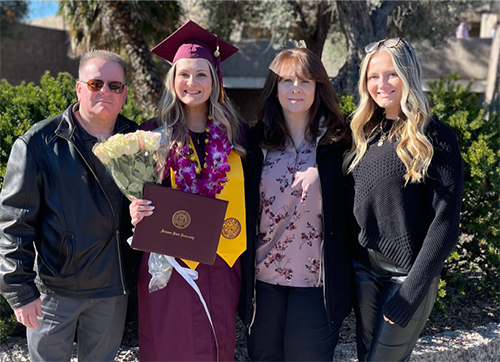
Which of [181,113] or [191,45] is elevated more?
[191,45]

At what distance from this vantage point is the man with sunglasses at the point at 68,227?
235cm

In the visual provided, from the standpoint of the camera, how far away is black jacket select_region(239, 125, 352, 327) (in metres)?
2.66

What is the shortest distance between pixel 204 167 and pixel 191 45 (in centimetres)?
75

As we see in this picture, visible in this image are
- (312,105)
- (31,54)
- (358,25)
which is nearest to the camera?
(312,105)

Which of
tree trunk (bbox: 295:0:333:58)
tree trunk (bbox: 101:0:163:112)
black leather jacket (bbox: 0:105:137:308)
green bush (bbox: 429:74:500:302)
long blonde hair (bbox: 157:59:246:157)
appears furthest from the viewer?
tree trunk (bbox: 295:0:333:58)

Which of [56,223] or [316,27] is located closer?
[56,223]

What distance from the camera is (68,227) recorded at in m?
2.42

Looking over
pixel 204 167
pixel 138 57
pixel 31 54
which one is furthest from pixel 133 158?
pixel 31 54

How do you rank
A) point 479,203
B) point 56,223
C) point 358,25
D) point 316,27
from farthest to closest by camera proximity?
point 316,27, point 358,25, point 479,203, point 56,223

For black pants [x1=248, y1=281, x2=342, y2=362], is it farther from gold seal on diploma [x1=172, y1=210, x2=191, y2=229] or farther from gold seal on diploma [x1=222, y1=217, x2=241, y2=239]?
gold seal on diploma [x1=172, y1=210, x2=191, y2=229]

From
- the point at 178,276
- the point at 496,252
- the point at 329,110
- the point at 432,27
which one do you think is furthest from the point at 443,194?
the point at 432,27

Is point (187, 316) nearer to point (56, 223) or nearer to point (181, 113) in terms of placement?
A: point (56, 223)

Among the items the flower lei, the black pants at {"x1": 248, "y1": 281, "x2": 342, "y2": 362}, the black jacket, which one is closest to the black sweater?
the black jacket

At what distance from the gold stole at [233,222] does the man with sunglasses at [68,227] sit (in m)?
0.56
